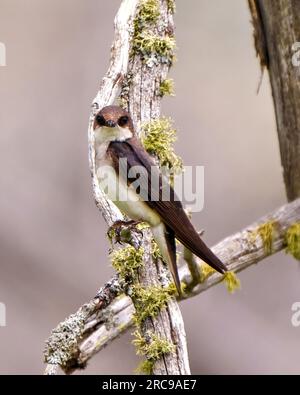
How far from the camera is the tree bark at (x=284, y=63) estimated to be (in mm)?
4789

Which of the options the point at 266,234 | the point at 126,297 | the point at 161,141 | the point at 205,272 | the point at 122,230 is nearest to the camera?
the point at 122,230

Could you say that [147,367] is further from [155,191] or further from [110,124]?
[110,124]

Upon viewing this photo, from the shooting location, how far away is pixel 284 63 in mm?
4922

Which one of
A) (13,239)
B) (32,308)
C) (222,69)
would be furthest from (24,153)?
(222,69)

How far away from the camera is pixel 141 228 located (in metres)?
4.10

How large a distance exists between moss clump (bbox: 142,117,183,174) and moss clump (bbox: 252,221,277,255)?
2.91ft

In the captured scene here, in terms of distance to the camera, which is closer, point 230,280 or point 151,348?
point 151,348

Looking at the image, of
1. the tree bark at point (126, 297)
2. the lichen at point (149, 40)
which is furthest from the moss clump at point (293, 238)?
the lichen at point (149, 40)

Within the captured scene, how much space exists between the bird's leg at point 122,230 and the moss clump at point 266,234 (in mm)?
1133

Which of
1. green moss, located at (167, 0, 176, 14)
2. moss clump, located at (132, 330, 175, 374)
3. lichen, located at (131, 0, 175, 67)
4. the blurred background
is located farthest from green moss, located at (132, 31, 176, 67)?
the blurred background

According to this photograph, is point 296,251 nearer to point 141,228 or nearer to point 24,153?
point 141,228

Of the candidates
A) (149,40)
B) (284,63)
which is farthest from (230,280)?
(149,40)

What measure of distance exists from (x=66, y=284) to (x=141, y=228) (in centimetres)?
259

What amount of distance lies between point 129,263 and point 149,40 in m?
1.12
